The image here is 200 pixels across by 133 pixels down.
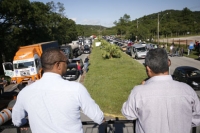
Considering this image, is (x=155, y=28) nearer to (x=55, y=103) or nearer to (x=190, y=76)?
(x=190, y=76)

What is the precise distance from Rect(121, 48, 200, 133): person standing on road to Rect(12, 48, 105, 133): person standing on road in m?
0.45

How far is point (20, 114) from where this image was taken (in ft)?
7.88

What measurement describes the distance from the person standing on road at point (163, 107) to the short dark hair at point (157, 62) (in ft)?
0.28

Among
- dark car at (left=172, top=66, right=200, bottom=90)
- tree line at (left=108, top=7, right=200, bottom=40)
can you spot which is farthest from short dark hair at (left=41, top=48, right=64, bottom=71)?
tree line at (left=108, top=7, right=200, bottom=40)

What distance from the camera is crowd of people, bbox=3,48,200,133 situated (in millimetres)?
2146

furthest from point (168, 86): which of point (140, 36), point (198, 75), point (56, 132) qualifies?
point (140, 36)

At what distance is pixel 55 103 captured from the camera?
2145 millimetres

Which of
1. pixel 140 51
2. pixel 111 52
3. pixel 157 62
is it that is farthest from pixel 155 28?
pixel 157 62

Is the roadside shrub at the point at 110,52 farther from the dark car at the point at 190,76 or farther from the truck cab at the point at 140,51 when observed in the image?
the dark car at the point at 190,76

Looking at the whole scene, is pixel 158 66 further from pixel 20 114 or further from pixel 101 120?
pixel 20 114

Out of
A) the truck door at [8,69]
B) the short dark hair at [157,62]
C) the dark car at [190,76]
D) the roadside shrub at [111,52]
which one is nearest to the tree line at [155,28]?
the roadside shrub at [111,52]

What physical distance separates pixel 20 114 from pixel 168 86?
1.71 meters

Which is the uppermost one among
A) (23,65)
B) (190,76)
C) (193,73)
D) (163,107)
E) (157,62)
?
(157,62)

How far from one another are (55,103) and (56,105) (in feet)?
0.08
